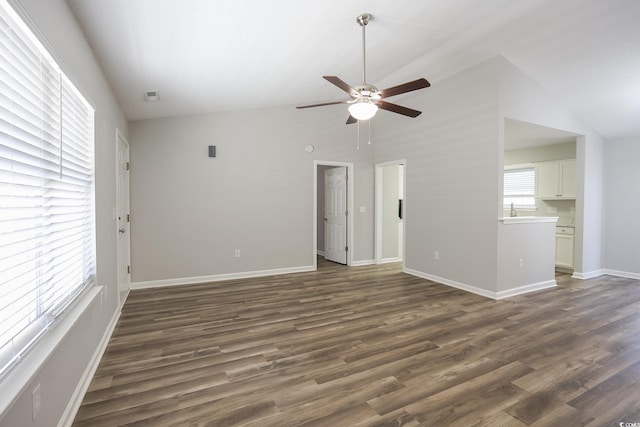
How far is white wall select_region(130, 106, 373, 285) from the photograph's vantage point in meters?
4.59

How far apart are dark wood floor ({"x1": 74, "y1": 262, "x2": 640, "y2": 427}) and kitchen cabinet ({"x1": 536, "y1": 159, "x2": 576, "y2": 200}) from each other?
210cm

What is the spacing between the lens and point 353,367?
236 centimetres

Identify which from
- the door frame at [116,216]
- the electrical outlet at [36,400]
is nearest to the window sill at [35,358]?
the electrical outlet at [36,400]

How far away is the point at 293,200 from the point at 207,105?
2.04 meters

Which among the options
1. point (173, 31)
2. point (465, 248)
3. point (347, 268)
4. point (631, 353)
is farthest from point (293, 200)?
point (631, 353)

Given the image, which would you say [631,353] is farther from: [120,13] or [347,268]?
[120,13]

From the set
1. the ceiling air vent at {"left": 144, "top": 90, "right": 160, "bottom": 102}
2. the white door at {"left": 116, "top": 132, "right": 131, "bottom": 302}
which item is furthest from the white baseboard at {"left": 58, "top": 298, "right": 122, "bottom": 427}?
the ceiling air vent at {"left": 144, "top": 90, "right": 160, "bottom": 102}

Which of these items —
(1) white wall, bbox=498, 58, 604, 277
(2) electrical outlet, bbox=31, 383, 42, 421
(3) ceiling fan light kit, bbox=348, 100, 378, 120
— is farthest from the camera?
(1) white wall, bbox=498, 58, 604, 277

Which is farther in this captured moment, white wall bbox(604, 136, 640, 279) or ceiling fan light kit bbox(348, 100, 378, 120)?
white wall bbox(604, 136, 640, 279)

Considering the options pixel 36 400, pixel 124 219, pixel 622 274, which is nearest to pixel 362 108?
pixel 36 400

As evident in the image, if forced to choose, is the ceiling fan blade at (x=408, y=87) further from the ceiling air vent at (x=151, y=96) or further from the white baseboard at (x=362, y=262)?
the white baseboard at (x=362, y=262)

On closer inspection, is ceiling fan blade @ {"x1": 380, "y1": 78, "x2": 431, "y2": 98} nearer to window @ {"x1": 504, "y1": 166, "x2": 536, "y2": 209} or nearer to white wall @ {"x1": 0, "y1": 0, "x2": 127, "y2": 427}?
white wall @ {"x1": 0, "y1": 0, "x2": 127, "y2": 427}

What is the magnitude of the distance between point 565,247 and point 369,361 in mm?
5132

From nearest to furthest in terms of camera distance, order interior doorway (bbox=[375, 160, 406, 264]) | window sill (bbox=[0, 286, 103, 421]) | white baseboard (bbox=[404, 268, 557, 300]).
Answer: window sill (bbox=[0, 286, 103, 421]), white baseboard (bbox=[404, 268, 557, 300]), interior doorway (bbox=[375, 160, 406, 264])
